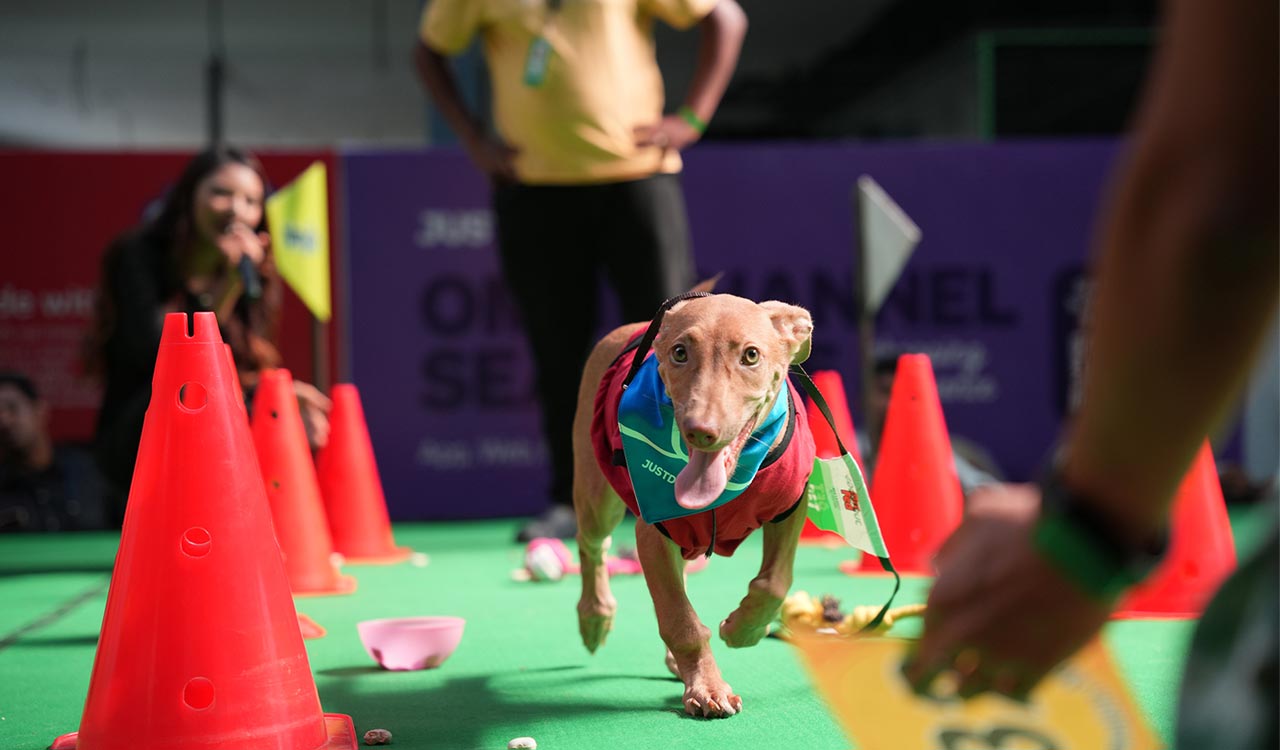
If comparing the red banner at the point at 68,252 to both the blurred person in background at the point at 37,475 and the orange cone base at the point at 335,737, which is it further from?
the orange cone base at the point at 335,737

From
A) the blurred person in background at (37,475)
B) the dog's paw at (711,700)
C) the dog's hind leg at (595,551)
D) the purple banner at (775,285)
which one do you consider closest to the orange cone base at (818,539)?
the purple banner at (775,285)

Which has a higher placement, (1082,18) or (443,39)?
(1082,18)

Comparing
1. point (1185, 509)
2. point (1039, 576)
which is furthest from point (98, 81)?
point (1039, 576)

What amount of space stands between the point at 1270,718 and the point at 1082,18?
61.6 feet

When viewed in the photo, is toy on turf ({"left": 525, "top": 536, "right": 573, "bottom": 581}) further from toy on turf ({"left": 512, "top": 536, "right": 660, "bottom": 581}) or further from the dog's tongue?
the dog's tongue

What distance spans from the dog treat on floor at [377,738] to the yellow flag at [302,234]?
3398mm

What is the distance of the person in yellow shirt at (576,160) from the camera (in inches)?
194

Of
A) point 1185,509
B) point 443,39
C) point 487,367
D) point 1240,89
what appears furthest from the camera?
point 487,367

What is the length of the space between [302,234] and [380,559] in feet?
4.89

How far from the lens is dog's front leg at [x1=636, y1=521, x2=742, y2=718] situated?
99.0 inches

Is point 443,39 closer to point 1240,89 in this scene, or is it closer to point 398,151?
point 398,151

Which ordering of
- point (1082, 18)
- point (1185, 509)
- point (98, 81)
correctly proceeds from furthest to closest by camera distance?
point (98, 81) → point (1082, 18) → point (1185, 509)

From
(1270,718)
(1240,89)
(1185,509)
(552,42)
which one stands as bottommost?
(1185,509)

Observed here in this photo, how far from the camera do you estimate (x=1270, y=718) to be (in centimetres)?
79
